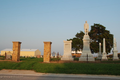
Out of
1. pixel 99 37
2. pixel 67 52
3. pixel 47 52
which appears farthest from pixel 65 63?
pixel 99 37

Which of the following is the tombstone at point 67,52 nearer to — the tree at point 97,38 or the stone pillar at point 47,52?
the stone pillar at point 47,52

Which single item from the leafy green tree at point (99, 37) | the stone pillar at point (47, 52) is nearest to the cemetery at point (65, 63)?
the stone pillar at point (47, 52)

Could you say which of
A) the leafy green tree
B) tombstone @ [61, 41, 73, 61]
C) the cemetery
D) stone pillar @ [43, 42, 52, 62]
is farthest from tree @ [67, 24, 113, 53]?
stone pillar @ [43, 42, 52, 62]

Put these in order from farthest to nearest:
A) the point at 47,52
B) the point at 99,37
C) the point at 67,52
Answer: the point at 99,37
the point at 67,52
the point at 47,52

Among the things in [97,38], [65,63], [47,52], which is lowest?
[65,63]

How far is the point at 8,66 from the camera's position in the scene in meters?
14.0

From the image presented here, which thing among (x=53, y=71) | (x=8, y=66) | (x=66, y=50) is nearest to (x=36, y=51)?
(x=66, y=50)

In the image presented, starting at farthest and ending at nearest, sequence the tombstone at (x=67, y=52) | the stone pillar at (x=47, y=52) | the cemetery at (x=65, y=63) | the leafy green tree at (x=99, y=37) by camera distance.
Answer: the leafy green tree at (x=99, y=37) → the tombstone at (x=67, y=52) → the stone pillar at (x=47, y=52) → the cemetery at (x=65, y=63)

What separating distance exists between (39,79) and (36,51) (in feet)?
149

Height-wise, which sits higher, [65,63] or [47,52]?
[47,52]

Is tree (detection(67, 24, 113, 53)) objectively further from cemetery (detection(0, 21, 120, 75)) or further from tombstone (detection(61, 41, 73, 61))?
tombstone (detection(61, 41, 73, 61))

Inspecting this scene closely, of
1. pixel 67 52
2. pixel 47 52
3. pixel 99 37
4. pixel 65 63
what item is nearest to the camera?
pixel 65 63

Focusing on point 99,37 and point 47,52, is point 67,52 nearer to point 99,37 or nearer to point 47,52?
point 47,52

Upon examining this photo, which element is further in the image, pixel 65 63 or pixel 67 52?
pixel 67 52
